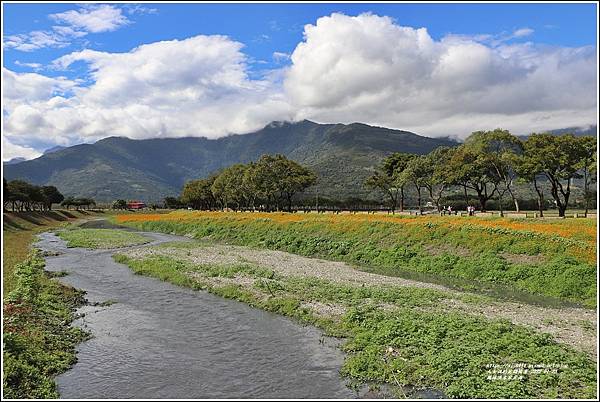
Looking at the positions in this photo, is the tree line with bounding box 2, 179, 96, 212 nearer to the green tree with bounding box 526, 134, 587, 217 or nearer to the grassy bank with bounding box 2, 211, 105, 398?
the grassy bank with bounding box 2, 211, 105, 398

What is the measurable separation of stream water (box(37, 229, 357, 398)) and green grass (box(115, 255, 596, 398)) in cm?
111

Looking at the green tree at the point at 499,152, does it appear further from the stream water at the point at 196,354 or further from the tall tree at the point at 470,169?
the stream water at the point at 196,354

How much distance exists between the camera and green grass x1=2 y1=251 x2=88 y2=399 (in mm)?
13305

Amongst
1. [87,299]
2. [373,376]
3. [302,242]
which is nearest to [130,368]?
[373,376]

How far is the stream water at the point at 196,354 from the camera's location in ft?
44.7

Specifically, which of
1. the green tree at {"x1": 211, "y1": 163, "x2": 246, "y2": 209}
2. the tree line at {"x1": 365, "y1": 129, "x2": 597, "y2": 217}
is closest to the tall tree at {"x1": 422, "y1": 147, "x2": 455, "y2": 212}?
the tree line at {"x1": 365, "y1": 129, "x2": 597, "y2": 217}

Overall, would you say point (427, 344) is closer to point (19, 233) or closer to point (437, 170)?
point (437, 170)

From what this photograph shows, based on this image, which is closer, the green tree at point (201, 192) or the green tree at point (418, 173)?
the green tree at point (418, 173)

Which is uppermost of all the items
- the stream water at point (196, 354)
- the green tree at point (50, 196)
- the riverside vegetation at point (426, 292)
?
the green tree at point (50, 196)

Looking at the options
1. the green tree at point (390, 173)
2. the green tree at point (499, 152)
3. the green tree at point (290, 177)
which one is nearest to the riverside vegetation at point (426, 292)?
the green tree at point (499, 152)

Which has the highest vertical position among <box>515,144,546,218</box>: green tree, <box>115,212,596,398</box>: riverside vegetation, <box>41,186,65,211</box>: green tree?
<box>515,144,546,218</box>: green tree

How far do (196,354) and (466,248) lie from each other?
27.3m

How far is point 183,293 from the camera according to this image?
27.2m

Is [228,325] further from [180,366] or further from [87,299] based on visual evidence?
[87,299]
